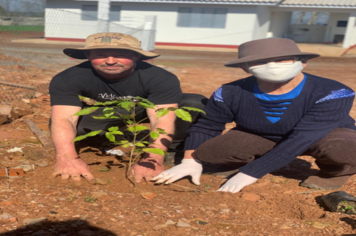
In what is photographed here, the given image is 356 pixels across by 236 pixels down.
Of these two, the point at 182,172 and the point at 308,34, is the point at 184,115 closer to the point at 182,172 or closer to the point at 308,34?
the point at 182,172

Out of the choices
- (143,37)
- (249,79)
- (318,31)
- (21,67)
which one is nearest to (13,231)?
(249,79)

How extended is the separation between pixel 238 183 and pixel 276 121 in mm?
524

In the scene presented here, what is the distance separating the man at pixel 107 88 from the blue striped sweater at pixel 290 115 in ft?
1.72

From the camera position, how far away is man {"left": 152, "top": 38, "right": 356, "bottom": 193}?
2.73m

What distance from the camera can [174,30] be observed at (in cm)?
2147

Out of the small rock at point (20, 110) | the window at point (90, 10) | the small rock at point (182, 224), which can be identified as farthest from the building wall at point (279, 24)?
the small rock at point (182, 224)

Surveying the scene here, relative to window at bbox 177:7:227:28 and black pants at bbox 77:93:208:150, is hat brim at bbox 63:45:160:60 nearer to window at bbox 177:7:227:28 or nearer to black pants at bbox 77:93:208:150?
black pants at bbox 77:93:208:150

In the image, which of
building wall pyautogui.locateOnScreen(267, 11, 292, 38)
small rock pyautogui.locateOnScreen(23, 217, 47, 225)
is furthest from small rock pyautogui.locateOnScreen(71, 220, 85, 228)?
building wall pyautogui.locateOnScreen(267, 11, 292, 38)

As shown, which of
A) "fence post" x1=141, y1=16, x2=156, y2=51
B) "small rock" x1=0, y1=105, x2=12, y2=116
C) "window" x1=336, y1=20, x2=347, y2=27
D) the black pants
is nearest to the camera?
the black pants

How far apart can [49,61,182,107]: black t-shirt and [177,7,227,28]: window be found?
18.2 meters

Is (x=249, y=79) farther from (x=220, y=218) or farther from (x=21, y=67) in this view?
(x=21, y=67)

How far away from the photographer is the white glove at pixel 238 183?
110 inches

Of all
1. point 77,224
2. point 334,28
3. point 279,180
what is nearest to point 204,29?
point 334,28

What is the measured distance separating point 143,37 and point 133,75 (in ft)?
23.0
